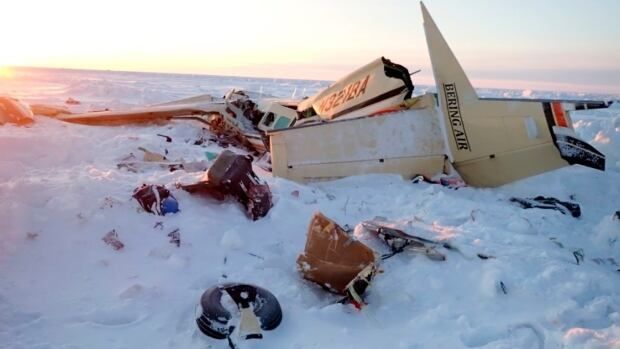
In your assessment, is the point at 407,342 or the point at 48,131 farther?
the point at 48,131

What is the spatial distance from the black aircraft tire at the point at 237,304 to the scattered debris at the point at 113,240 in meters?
1.10

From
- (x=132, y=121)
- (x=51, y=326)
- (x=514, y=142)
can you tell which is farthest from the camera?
(x=132, y=121)

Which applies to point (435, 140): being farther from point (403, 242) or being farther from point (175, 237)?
point (175, 237)

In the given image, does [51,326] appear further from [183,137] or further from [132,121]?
[132,121]

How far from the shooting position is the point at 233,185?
4957mm

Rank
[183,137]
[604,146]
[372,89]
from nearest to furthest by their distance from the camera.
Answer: [372,89], [604,146], [183,137]

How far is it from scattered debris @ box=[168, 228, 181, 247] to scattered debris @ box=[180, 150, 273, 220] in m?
0.81

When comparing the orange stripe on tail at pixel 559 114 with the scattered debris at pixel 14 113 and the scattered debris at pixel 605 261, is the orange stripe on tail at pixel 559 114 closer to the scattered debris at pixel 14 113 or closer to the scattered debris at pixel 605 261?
the scattered debris at pixel 605 261

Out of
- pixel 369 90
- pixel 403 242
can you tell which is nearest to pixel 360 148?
pixel 369 90

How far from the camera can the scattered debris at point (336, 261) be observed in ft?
11.6

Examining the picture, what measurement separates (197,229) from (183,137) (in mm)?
6537

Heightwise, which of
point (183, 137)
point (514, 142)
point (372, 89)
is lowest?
point (183, 137)

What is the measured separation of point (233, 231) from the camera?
4281 millimetres

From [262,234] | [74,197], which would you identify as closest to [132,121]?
[74,197]
